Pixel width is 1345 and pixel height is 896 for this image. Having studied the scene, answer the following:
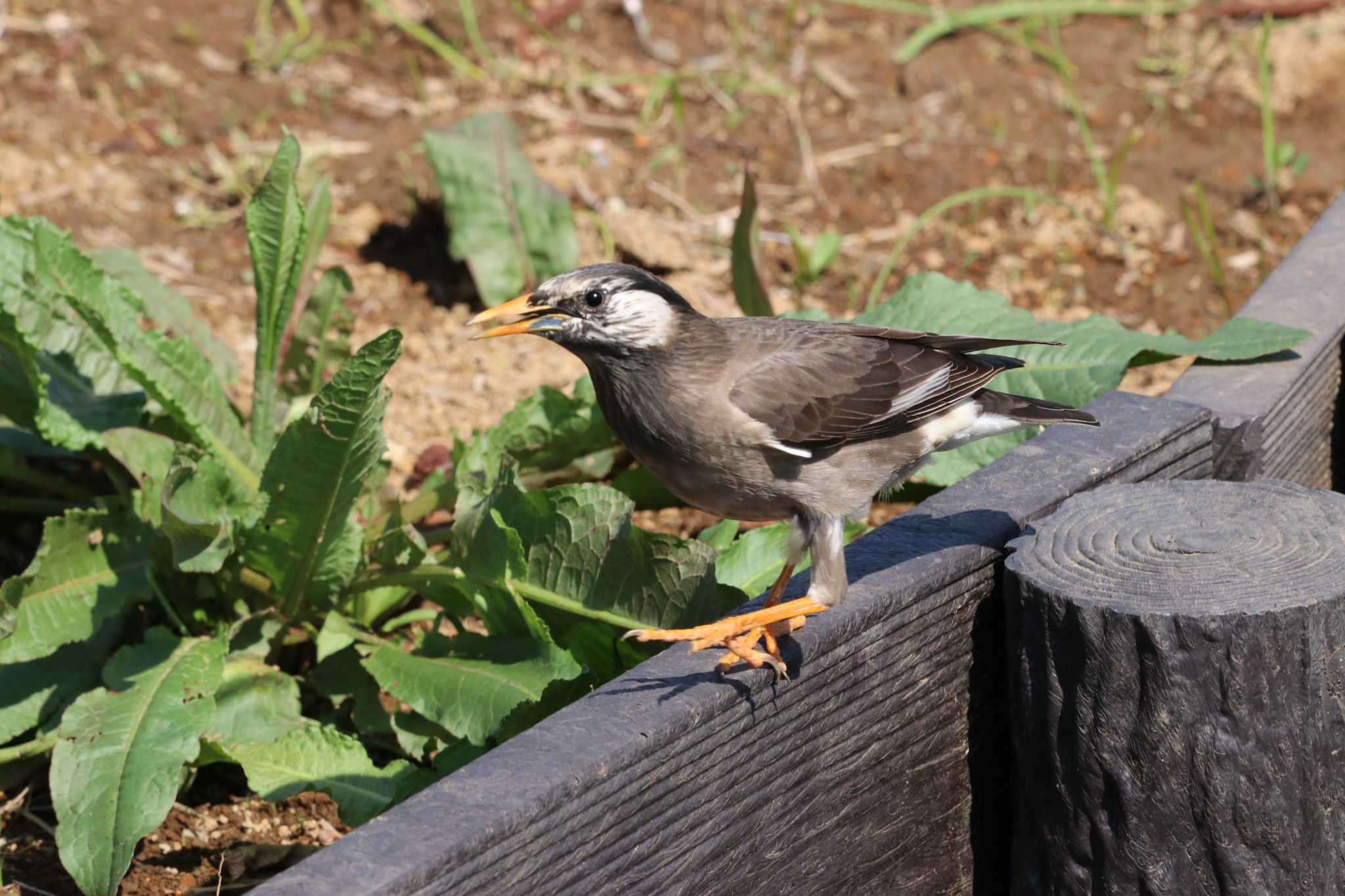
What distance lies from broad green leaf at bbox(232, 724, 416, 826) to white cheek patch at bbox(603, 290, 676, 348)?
1.03 metres

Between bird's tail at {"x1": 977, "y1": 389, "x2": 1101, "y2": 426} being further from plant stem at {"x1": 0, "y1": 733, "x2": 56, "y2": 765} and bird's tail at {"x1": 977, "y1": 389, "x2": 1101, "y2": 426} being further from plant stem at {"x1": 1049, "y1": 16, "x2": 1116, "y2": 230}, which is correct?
plant stem at {"x1": 1049, "y1": 16, "x2": 1116, "y2": 230}

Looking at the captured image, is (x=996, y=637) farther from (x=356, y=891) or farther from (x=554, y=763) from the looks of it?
(x=356, y=891)

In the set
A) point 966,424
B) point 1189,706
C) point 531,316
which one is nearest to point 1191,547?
point 1189,706

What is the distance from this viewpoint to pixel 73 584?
3445 mm

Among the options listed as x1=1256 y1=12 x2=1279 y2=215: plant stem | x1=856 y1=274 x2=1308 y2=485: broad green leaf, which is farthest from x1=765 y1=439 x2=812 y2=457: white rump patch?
x1=1256 y1=12 x2=1279 y2=215: plant stem

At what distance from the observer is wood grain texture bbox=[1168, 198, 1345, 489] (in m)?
3.43

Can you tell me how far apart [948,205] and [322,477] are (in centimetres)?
308

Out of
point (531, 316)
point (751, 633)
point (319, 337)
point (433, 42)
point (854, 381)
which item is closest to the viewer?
point (751, 633)

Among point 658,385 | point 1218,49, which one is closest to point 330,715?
point 658,385

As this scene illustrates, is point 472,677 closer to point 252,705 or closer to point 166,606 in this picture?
point 252,705

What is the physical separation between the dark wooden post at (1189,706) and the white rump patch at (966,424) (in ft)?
2.33

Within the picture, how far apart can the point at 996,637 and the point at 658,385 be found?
0.86 metres

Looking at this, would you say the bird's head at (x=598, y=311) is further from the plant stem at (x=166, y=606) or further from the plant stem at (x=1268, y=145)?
the plant stem at (x=1268, y=145)

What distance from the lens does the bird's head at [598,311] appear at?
3076mm
